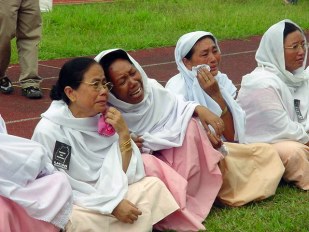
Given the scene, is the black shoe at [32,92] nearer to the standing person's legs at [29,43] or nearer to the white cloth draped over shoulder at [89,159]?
the standing person's legs at [29,43]

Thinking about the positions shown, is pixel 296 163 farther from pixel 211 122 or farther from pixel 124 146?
pixel 124 146

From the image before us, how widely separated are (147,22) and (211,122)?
898 centimetres

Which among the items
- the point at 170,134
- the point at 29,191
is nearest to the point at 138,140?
the point at 170,134

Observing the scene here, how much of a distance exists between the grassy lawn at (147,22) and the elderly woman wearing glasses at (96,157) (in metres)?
5.72

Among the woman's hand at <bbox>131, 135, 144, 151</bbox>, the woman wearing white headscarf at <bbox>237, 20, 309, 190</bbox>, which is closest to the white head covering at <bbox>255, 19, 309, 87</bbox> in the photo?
A: the woman wearing white headscarf at <bbox>237, 20, 309, 190</bbox>

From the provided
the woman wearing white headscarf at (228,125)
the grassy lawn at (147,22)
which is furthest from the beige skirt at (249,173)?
the grassy lawn at (147,22)

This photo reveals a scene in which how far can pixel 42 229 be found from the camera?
419cm

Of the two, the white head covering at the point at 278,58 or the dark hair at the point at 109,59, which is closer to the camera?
the dark hair at the point at 109,59

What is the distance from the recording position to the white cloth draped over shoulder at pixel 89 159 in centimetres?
448

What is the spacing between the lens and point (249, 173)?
5469mm

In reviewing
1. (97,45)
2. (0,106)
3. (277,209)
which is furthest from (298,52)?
(97,45)

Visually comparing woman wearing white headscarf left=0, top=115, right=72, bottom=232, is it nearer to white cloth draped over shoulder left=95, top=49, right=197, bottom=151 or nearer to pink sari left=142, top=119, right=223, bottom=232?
pink sari left=142, top=119, right=223, bottom=232

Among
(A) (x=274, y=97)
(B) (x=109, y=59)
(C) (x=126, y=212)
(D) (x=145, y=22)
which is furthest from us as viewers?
(D) (x=145, y=22)

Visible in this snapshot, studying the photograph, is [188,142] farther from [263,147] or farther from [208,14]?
[208,14]
